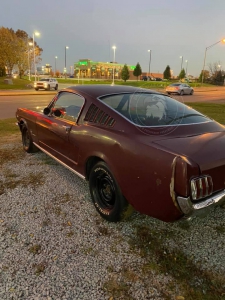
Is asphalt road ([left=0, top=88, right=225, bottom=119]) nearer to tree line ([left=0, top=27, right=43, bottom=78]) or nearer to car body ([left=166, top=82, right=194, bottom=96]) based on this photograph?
car body ([left=166, top=82, right=194, bottom=96])

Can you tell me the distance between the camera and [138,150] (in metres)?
2.34

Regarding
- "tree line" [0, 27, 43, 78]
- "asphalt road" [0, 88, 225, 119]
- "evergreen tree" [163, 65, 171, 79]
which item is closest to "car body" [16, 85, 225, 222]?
"asphalt road" [0, 88, 225, 119]

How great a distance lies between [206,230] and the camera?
2805 mm

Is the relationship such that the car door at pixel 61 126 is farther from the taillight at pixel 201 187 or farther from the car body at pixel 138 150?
the taillight at pixel 201 187

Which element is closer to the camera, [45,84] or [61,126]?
[61,126]

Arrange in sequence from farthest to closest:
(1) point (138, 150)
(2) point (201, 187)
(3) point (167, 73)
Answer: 1. (3) point (167, 73)
2. (1) point (138, 150)
3. (2) point (201, 187)

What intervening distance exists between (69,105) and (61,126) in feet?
1.31

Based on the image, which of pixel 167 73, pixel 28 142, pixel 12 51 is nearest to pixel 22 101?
pixel 28 142

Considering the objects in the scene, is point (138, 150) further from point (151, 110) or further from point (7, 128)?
point (7, 128)

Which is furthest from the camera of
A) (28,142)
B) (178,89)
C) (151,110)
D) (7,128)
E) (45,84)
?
(45,84)

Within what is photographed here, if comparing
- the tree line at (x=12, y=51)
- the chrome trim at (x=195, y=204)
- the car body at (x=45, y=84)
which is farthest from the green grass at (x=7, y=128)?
the tree line at (x=12, y=51)

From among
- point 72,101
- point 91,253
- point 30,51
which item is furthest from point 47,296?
point 30,51

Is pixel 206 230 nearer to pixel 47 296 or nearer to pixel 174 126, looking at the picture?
pixel 174 126

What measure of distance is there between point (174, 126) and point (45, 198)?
1987 millimetres
